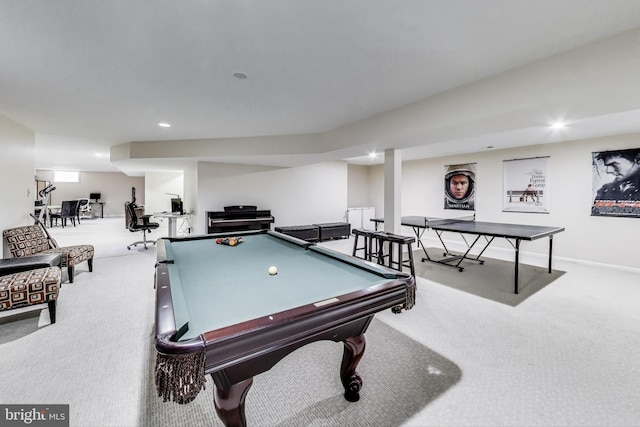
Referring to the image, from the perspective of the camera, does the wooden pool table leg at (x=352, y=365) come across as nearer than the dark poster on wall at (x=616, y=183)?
Yes

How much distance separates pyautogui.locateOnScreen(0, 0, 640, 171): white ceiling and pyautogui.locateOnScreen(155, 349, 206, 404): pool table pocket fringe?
1885 mm

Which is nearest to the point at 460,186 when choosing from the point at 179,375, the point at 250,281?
the point at 250,281

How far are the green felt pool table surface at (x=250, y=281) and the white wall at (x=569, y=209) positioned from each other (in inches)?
195

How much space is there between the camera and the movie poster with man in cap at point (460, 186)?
631 centimetres

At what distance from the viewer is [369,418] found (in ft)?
4.99

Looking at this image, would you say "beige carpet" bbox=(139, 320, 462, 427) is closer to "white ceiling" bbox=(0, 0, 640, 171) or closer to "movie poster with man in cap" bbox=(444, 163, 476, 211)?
"white ceiling" bbox=(0, 0, 640, 171)

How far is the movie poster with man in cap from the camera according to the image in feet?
20.7

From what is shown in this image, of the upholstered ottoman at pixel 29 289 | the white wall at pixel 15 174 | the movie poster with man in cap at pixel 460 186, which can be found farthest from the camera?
the movie poster with man in cap at pixel 460 186

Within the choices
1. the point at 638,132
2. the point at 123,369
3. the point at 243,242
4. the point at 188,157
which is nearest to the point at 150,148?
the point at 188,157

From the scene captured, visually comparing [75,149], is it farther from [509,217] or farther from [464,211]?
[509,217]

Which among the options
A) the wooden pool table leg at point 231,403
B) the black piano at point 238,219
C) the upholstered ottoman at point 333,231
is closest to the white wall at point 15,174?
the black piano at point 238,219

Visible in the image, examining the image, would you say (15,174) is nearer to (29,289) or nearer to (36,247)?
(36,247)

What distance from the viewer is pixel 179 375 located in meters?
0.93

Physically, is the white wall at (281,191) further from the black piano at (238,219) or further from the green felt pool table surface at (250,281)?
the green felt pool table surface at (250,281)
